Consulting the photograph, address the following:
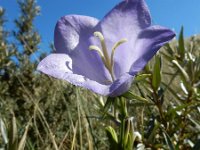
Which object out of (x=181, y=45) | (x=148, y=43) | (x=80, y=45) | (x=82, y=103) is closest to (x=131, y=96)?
(x=148, y=43)

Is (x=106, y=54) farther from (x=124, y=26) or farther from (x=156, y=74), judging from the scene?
(x=156, y=74)

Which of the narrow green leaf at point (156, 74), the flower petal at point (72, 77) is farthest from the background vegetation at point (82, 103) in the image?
the flower petal at point (72, 77)

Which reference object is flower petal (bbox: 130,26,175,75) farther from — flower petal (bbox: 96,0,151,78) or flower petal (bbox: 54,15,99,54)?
flower petal (bbox: 54,15,99,54)

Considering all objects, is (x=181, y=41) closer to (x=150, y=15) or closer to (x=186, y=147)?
(x=186, y=147)

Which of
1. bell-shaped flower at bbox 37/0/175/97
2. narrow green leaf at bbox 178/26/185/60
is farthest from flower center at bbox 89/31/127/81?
narrow green leaf at bbox 178/26/185/60

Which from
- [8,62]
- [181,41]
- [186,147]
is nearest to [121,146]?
[186,147]

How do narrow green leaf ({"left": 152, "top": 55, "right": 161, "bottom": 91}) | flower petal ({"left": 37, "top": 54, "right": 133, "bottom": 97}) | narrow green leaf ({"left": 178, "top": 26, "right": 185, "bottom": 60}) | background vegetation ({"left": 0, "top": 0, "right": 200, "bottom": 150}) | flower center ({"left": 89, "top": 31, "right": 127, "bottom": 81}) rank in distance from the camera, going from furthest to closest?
narrow green leaf ({"left": 178, "top": 26, "right": 185, "bottom": 60}) → background vegetation ({"left": 0, "top": 0, "right": 200, "bottom": 150}) → narrow green leaf ({"left": 152, "top": 55, "right": 161, "bottom": 91}) → flower center ({"left": 89, "top": 31, "right": 127, "bottom": 81}) → flower petal ({"left": 37, "top": 54, "right": 133, "bottom": 97})
